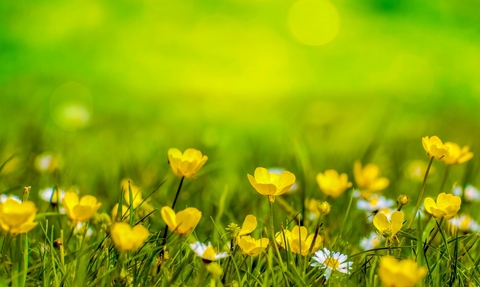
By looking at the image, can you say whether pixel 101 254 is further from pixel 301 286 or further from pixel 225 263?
pixel 301 286

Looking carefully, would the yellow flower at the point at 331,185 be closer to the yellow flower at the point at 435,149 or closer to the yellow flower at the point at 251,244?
the yellow flower at the point at 435,149

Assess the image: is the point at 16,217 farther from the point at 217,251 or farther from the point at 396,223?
the point at 396,223

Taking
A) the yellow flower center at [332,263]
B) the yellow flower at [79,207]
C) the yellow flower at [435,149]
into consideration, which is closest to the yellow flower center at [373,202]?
the yellow flower at [435,149]

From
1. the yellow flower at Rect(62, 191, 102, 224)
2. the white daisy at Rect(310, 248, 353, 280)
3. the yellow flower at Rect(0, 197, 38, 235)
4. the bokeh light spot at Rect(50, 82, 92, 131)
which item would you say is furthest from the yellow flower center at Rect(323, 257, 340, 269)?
the bokeh light spot at Rect(50, 82, 92, 131)

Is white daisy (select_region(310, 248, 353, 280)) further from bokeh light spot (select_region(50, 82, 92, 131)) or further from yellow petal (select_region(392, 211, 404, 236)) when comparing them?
bokeh light spot (select_region(50, 82, 92, 131))

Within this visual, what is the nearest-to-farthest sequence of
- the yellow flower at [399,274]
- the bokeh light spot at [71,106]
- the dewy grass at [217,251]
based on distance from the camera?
1. the yellow flower at [399,274]
2. the dewy grass at [217,251]
3. the bokeh light spot at [71,106]

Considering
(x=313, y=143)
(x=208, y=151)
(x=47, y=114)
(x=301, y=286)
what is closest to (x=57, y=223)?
(x=301, y=286)

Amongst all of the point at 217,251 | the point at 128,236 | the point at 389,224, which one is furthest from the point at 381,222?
the point at 128,236
